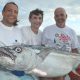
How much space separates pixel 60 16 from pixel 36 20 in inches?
26.1

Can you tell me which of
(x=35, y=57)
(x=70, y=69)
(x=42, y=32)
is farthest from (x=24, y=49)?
(x=42, y=32)

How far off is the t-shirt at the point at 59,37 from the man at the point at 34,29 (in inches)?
5.6

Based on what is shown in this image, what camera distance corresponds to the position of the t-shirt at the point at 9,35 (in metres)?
4.21

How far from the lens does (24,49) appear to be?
386 cm

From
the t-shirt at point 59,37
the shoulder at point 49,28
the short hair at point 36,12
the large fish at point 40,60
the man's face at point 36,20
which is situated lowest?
the large fish at point 40,60

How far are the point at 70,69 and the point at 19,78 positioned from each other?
77 centimetres

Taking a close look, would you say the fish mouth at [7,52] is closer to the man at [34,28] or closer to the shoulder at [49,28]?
the man at [34,28]

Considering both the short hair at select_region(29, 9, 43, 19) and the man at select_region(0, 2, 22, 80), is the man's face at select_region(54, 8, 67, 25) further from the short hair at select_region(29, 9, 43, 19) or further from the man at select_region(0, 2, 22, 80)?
the man at select_region(0, 2, 22, 80)

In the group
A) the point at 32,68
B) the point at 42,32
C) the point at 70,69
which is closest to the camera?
the point at 32,68

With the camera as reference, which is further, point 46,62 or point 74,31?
point 74,31

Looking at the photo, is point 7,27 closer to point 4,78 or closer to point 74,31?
point 4,78

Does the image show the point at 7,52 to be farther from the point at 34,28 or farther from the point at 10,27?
the point at 34,28

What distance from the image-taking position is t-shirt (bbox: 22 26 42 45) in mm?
4832

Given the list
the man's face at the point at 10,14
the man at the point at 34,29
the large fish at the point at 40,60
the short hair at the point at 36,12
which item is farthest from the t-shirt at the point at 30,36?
the large fish at the point at 40,60
